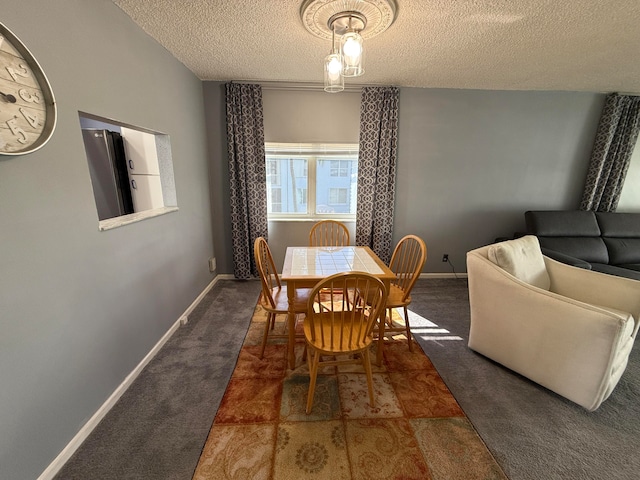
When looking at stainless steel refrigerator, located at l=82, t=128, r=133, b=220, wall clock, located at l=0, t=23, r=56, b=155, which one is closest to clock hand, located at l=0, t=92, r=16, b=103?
wall clock, located at l=0, t=23, r=56, b=155

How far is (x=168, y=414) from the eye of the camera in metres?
1.44

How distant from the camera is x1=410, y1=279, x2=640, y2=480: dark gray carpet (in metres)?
1.20

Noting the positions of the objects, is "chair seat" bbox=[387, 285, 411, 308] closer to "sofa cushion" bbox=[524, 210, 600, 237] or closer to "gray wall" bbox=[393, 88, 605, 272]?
"gray wall" bbox=[393, 88, 605, 272]

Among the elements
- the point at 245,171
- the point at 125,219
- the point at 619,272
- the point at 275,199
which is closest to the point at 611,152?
the point at 619,272

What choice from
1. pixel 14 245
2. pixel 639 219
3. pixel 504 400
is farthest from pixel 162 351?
pixel 639 219

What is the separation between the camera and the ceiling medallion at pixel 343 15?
57.2 inches

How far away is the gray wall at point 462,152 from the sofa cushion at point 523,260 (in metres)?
1.41

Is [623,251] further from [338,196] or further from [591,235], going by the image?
[338,196]

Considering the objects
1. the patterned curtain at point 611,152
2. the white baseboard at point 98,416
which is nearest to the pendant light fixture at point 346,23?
the white baseboard at point 98,416

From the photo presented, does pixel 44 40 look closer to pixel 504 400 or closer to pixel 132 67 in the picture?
pixel 132 67

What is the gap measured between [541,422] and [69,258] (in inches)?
107

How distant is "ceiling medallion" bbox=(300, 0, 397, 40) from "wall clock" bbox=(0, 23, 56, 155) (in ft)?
4.59

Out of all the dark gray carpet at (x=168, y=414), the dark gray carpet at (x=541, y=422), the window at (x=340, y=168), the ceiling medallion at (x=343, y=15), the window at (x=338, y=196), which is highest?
the ceiling medallion at (x=343, y=15)

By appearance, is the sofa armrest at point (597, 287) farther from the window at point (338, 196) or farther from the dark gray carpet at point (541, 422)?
the window at point (338, 196)
